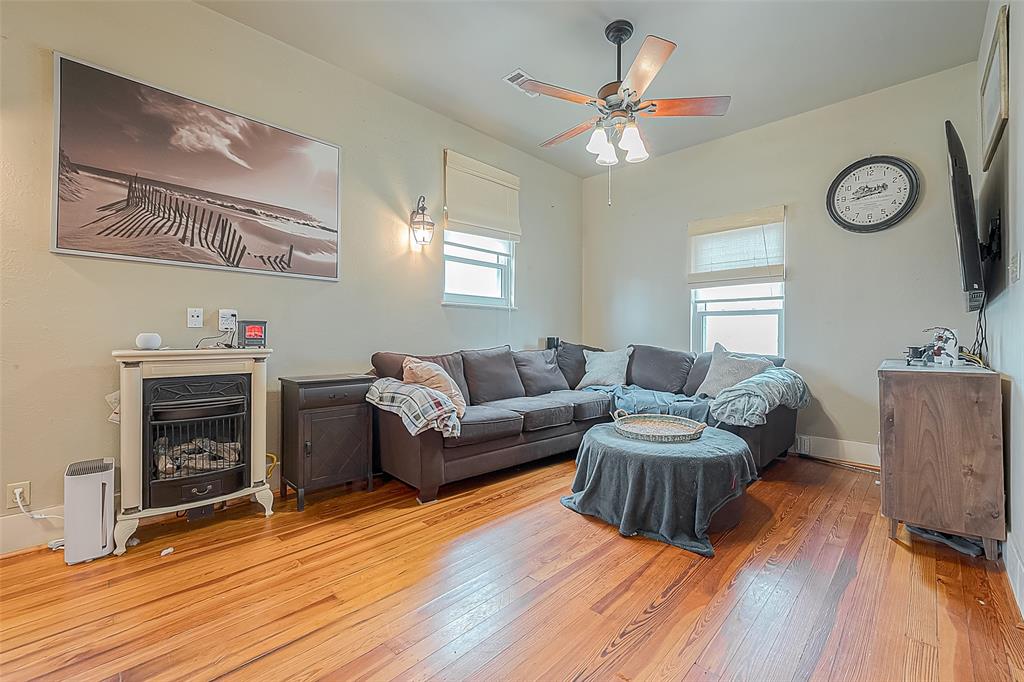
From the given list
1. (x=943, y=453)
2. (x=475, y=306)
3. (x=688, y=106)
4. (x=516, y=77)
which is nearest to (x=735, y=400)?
(x=943, y=453)

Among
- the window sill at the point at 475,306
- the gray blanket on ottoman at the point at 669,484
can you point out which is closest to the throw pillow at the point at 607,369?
the window sill at the point at 475,306

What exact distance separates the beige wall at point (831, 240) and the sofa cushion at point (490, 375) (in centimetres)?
177

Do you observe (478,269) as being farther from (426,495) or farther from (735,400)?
(735,400)

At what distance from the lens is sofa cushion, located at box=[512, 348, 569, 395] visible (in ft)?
13.7

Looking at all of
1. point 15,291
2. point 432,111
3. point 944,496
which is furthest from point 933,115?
point 15,291

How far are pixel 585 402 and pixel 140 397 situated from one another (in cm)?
297

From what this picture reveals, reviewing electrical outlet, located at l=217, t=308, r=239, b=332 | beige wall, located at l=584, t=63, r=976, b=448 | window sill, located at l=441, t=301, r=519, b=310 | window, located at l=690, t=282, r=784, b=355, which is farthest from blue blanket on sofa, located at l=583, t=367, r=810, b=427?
electrical outlet, located at l=217, t=308, r=239, b=332

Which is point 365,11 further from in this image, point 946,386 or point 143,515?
point 946,386

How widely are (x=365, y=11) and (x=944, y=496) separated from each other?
4.05 meters

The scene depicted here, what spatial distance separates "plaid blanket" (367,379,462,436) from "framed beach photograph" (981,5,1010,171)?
3.20 m

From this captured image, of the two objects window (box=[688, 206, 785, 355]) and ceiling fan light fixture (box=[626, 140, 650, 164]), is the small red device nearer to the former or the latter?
ceiling fan light fixture (box=[626, 140, 650, 164])

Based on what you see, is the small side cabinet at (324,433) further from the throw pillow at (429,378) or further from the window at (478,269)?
the window at (478,269)

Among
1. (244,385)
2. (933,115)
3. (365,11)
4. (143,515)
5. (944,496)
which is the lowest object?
(143,515)

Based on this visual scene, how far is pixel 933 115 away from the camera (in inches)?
133
